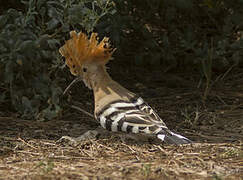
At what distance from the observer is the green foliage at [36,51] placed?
4234 mm

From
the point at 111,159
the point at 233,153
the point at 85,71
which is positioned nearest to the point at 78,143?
the point at 111,159

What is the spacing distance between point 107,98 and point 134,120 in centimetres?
49

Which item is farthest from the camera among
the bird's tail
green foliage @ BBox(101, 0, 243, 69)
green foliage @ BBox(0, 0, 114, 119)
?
green foliage @ BBox(101, 0, 243, 69)

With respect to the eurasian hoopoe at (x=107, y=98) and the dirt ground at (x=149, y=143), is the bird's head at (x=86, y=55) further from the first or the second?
the dirt ground at (x=149, y=143)

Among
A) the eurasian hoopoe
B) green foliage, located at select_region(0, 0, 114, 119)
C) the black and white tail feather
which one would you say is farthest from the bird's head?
the black and white tail feather

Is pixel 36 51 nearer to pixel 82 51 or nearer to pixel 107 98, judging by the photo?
pixel 82 51

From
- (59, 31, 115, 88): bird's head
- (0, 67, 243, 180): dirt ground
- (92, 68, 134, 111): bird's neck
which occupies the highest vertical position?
(59, 31, 115, 88): bird's head

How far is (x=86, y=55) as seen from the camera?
14.4ft

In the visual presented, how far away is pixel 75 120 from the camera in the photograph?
4730mm

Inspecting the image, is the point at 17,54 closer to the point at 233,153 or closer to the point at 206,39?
the point at 233,153

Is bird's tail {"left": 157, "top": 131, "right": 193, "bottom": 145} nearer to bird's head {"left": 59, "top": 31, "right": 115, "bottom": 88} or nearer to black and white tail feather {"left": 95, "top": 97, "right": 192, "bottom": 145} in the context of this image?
black and white tail feather {"left": 95, "top": 97, "right": 192, "bottom": 145}

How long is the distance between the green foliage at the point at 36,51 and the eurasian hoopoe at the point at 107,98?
149 millimetres

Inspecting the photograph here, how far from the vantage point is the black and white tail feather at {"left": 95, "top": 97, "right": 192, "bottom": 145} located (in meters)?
3.82

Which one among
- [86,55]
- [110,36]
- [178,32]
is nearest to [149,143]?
[86,55]
